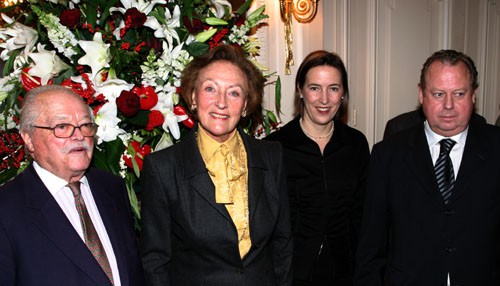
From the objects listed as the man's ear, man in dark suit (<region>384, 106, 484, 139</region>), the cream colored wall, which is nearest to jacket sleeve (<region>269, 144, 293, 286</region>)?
the man's ear

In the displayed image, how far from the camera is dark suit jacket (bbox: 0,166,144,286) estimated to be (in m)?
1.57

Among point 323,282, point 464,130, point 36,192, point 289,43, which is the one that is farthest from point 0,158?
point 464,130

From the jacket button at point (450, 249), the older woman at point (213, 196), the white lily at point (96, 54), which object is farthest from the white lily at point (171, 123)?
the jacket button at point (450, 249)

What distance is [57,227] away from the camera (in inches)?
65.4

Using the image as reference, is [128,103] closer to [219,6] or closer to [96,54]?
[96,54]

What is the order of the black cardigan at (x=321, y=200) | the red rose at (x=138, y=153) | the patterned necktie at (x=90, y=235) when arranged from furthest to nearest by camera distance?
the black cardigan at (x=321, y=200)
the red rose at (x=138, y=153)
the patterned necktie at (x=90, y=235)

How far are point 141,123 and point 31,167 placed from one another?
1.68 feet

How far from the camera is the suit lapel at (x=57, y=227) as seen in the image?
1638mm

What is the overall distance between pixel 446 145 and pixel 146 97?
4.33 feet

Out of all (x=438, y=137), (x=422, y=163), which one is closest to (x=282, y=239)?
(x=422, y=163)

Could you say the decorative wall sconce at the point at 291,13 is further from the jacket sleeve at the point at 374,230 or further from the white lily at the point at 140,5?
the jacket sleeve at the point at 374,230

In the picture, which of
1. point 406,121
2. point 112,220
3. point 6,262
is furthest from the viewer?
point 406,121

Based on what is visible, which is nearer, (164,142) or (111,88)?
(111,88)

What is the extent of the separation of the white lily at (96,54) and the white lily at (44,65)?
15 centimetres
